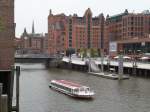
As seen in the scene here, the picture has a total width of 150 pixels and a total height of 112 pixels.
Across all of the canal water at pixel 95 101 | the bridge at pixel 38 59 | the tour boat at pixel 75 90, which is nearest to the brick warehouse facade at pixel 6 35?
the canal water at pixel 95 101

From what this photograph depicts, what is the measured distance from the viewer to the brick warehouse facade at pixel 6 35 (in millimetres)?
29516

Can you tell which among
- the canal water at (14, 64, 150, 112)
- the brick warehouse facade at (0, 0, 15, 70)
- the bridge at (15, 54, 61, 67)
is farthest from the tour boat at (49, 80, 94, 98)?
the bridge at (15, 54, 61, 67)

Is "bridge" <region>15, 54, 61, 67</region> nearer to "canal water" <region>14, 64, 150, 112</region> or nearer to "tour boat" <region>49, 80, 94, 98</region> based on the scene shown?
"tour boat" <region>49, 80, 94, 98</region>

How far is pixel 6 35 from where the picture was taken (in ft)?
97.0

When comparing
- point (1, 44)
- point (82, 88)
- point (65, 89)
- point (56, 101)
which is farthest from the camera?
point (65, 89)

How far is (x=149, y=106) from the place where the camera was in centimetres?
5706

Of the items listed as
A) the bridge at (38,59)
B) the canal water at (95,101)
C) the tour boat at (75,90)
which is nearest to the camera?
the canal water at (95,101)

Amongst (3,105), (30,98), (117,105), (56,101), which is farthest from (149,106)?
(3,105)

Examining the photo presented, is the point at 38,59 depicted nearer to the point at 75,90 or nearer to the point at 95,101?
the point at 75,90

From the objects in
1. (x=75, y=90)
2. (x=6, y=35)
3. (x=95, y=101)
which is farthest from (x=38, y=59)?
(x=6, y=35)

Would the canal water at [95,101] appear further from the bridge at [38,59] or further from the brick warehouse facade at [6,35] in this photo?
the bridge at [38,59]

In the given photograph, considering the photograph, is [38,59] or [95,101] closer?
[95,101]

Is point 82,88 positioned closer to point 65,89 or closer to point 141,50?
point 65,89

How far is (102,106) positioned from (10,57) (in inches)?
1167
